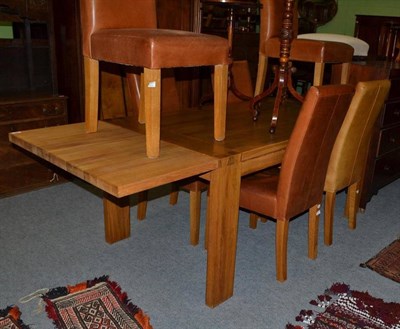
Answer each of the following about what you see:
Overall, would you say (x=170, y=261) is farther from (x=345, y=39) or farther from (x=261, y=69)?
(x=345, y=39)

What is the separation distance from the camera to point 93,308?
76.6 inches

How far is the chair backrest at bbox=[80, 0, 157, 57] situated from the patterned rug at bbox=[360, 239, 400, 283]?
5.62 feet

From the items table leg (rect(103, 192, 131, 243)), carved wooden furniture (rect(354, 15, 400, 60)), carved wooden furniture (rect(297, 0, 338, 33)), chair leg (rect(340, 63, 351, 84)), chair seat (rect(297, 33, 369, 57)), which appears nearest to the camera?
table leg (rect(103, 192, 131, 243))

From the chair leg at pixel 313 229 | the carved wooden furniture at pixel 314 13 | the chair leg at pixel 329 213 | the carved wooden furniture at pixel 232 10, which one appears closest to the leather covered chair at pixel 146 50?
the carved wooden furniture at pixel 232 10

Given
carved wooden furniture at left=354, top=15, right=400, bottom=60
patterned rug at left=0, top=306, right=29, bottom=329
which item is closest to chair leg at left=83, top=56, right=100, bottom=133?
patterned rug at left=0, top=306, right=29, bottom=329

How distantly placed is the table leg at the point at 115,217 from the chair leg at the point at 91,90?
1.67 ft

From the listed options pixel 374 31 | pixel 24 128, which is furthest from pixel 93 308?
pixel 374 31

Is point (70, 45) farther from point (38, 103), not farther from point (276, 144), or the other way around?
point (276, 144)

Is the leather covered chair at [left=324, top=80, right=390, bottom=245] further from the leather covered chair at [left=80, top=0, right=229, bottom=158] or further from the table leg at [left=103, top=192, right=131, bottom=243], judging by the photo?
the table leg at [left=103, top=192, right=131, bottom=243]

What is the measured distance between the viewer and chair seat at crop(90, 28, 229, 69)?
169 cm

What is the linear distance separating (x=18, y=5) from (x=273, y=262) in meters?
2.30

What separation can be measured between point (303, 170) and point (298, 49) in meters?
1.04

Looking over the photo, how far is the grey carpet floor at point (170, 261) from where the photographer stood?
1.97 metres

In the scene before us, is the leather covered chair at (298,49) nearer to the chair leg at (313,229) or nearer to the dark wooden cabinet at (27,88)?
the chair leg at (313,229)
